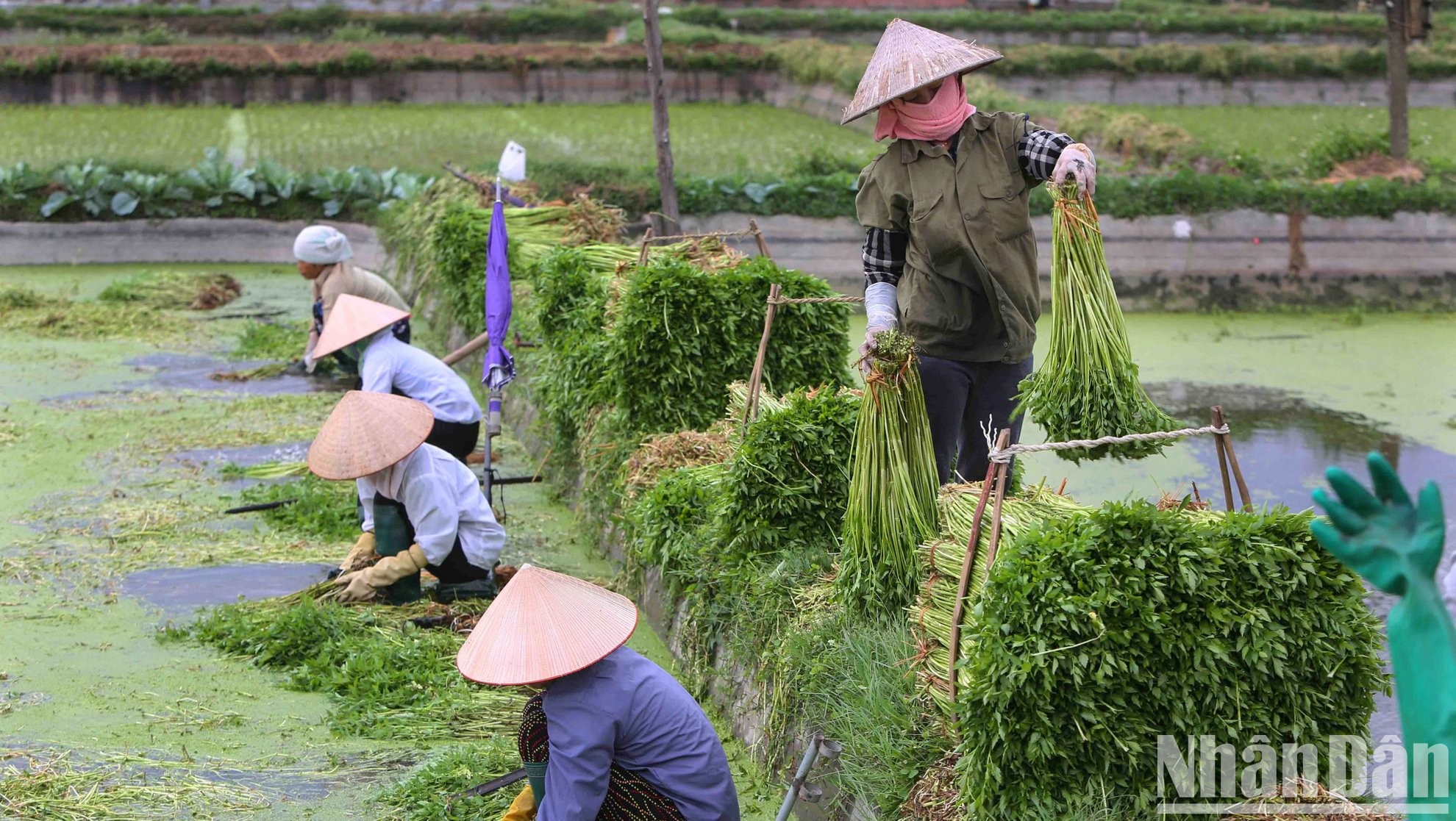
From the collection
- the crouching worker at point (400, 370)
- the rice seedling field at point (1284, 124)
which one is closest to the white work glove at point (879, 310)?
the crouching worker at point (400, 370)

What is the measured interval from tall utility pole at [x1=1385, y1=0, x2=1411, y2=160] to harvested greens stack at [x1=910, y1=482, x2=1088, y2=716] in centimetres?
1202

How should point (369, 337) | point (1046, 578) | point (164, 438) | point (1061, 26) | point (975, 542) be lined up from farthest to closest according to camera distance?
point (1061, 26)
point (164, 438)
point (369, 337)
point (975, 542)
point (1046, 578)

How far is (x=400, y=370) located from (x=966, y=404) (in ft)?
9.38

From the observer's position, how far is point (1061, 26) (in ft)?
89.8

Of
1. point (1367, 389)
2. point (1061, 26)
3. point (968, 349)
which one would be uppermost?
point (1061, 26)

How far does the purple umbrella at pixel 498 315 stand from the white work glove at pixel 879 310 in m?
2.99

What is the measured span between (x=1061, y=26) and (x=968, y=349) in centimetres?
2513

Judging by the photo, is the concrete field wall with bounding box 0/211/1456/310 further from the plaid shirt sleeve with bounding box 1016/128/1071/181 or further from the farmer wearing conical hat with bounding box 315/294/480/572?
the plaid shirt sleeve with bounding box 1016/128/1071/181

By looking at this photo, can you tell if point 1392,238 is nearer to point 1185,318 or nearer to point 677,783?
point 1185,318

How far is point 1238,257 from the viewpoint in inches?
494

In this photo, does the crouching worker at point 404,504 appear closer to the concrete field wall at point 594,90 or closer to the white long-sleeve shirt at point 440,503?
the white long-sleeve shirt at point 440,503

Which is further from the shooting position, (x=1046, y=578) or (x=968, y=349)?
(x=968, y=349)

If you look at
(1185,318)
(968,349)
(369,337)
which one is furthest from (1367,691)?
(1185,318)

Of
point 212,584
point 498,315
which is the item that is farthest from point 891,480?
point 498,315
